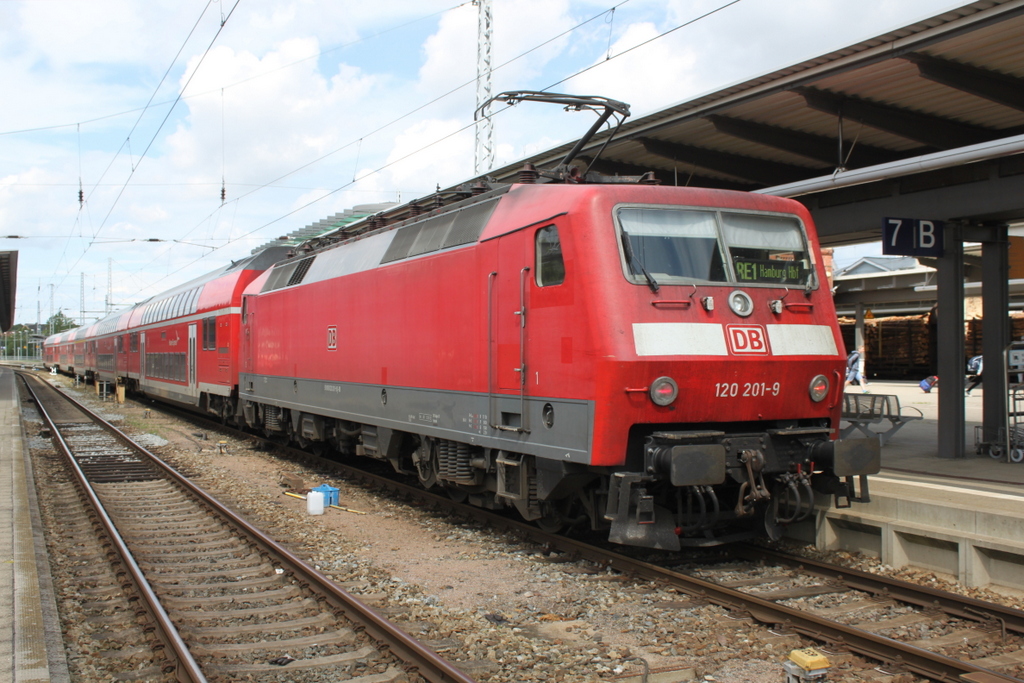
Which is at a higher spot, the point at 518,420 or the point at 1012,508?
the point at 518,420

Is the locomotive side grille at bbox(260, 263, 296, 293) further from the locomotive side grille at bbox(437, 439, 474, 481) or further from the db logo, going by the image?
the db logo

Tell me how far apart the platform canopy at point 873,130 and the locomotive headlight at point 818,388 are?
2.64 metres

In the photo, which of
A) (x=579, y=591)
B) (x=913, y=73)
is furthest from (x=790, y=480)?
(x=913, y=73)

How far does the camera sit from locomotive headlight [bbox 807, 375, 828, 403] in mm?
6984

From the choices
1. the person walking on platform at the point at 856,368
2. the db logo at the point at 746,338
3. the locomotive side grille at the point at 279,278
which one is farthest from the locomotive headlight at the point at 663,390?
the person walking on platform at the point at 856,368

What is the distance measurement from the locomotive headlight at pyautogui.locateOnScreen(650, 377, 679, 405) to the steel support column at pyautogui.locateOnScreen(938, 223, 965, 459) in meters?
6.57

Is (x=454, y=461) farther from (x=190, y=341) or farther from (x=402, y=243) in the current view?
(x=190, y=341)

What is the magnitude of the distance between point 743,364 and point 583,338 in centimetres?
132

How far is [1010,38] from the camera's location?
7.89 metres

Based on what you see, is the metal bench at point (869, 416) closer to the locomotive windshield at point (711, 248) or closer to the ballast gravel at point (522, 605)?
the ballast gravel at point (522, 605)

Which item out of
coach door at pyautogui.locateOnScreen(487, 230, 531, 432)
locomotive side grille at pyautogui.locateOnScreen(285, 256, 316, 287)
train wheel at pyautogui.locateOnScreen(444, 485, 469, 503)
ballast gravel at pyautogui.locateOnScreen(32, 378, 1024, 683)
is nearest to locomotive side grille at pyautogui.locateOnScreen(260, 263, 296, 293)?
locomotive side grille at pyautogui.locateOnScreen(285, 256, 316, 287)

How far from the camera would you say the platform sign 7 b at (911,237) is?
34.5 feet

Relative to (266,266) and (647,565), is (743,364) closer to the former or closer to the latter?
(647,565)

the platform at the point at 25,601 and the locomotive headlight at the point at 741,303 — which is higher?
the locomotive headlight at the point at 741,303
